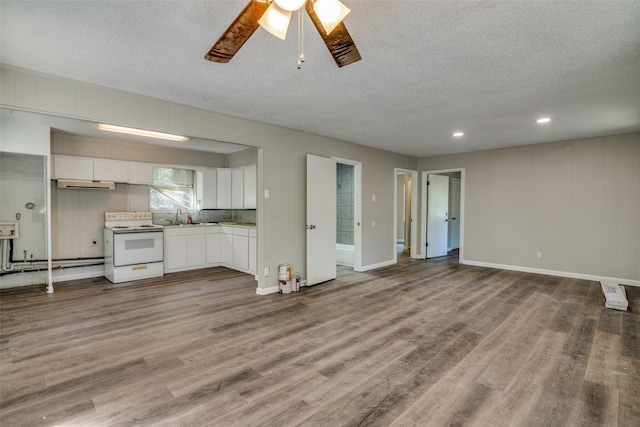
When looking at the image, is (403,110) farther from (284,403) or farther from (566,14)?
(284,403)

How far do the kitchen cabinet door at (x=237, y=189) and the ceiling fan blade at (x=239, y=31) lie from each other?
14.4 feet

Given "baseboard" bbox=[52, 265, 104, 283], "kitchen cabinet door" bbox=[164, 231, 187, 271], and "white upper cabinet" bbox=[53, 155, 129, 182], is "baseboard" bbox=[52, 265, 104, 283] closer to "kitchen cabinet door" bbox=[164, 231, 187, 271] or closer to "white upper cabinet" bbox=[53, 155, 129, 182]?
"kitchen cabinet door" bbox=[164, 231, 187, 271]

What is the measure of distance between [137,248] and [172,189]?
1640 mm

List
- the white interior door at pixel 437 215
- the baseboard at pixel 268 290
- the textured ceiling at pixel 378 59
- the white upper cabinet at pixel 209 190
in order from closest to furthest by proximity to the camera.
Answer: the textured ceiling at pixel 378 59 < the baseboard at pixel 268 290 < the white upper cabinet at pixel 209 190 < the white interior door at pixel 437 215

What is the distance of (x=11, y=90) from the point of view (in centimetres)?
259

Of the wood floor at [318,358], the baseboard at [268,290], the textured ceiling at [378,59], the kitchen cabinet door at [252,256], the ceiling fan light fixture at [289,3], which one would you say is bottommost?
the wood floor at [318,358]

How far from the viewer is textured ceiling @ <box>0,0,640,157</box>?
190 cm

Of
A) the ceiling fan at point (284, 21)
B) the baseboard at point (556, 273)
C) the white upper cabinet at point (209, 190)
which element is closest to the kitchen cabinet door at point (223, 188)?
the white upper cabinet at point (209, 190)

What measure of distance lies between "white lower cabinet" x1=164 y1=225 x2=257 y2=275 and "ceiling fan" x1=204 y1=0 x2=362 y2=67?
13.4ft

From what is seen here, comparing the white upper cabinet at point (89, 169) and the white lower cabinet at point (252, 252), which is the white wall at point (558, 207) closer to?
the white lower cabinet at point (252, 252)

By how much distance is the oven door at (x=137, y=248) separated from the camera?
16.3ft

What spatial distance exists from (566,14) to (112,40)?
3.07 meters

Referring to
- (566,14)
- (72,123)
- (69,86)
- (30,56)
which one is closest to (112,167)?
(72,123)

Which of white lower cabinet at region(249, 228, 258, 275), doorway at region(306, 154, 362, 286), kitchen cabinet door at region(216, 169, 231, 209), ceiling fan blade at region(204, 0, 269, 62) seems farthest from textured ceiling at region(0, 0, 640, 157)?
kitchen cabinet door at region(216, 169, 231, 209)
